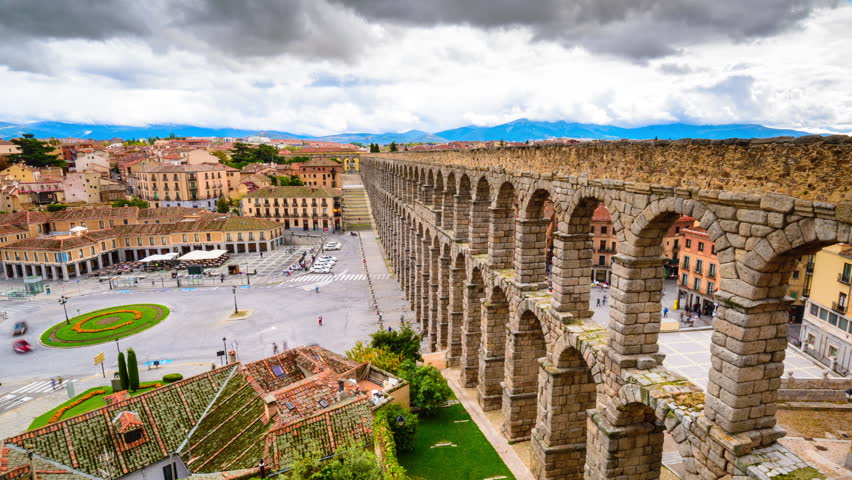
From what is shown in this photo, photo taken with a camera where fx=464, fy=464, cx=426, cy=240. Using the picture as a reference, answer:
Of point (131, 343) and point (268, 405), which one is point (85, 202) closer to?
point (131, 343)

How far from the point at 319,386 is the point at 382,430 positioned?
4248 millimetres

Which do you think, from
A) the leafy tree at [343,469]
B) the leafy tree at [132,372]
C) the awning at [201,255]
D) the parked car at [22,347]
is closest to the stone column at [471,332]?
the leafy tree at [343,469]

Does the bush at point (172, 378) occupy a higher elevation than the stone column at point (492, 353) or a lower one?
lower

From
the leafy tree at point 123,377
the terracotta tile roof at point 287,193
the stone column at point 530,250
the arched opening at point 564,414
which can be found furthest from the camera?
the terracotta tile roof at point 287,193

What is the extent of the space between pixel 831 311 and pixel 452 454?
1388 inches

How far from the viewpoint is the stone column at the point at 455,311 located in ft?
98.5

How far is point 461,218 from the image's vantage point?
94.6 ft

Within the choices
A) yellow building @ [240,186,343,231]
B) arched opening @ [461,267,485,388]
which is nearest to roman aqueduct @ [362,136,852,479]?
arched opening @ [461,267,485,388]

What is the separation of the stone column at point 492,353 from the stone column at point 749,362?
46.0 ft

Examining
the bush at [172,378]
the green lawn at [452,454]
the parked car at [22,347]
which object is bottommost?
the parked car at [22,347]

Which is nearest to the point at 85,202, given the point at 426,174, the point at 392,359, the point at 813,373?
the point at 426,174

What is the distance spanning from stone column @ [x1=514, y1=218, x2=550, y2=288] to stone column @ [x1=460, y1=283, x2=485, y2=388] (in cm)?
683

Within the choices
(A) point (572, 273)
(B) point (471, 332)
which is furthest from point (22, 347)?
(A) point (572, 273)

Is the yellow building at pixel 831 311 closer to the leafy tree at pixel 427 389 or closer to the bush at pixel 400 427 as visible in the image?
the leafy tree at pixel 427 389
